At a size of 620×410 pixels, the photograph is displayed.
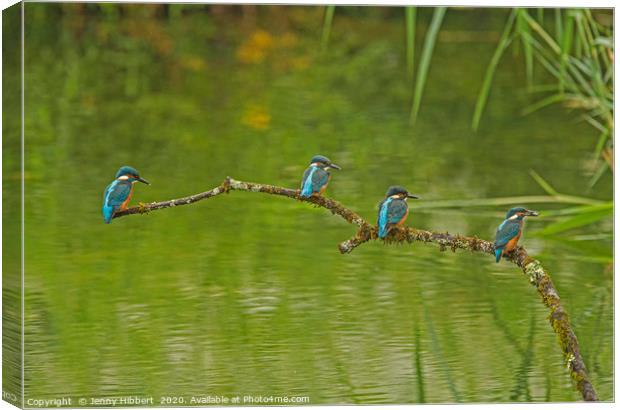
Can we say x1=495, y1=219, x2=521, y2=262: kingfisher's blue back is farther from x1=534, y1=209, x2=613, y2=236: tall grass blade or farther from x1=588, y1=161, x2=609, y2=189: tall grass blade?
x1=588, y1=161, x2=609, y2=189: tall grass blade

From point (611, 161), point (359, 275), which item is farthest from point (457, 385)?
point (611, 161)

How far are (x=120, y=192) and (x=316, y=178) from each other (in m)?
0.42

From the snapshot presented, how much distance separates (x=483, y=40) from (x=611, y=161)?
9.10ft

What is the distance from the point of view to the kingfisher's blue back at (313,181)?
2691 mm

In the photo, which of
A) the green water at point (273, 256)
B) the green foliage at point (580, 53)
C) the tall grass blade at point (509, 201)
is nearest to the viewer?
the green water at point (273, 256)

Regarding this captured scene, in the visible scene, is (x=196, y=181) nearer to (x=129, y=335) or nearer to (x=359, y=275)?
(x=359, y=275)

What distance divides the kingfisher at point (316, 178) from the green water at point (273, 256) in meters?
0.39

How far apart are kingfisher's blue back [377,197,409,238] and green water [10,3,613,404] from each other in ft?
1.12

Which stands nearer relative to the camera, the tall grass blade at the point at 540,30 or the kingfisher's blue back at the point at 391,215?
the kingfisher's blue back at the point at 391,215

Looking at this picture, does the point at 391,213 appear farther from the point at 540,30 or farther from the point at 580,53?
the point at 580,53

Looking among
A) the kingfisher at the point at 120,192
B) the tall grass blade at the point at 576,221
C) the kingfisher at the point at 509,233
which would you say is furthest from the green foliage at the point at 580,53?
the kingfisher at the point at 120,192

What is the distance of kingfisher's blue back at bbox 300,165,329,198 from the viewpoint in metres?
2.69

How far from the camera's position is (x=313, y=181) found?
2.70m

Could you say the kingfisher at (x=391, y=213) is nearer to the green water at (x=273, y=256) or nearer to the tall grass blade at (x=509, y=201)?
the green water at (x=273, y=256)
